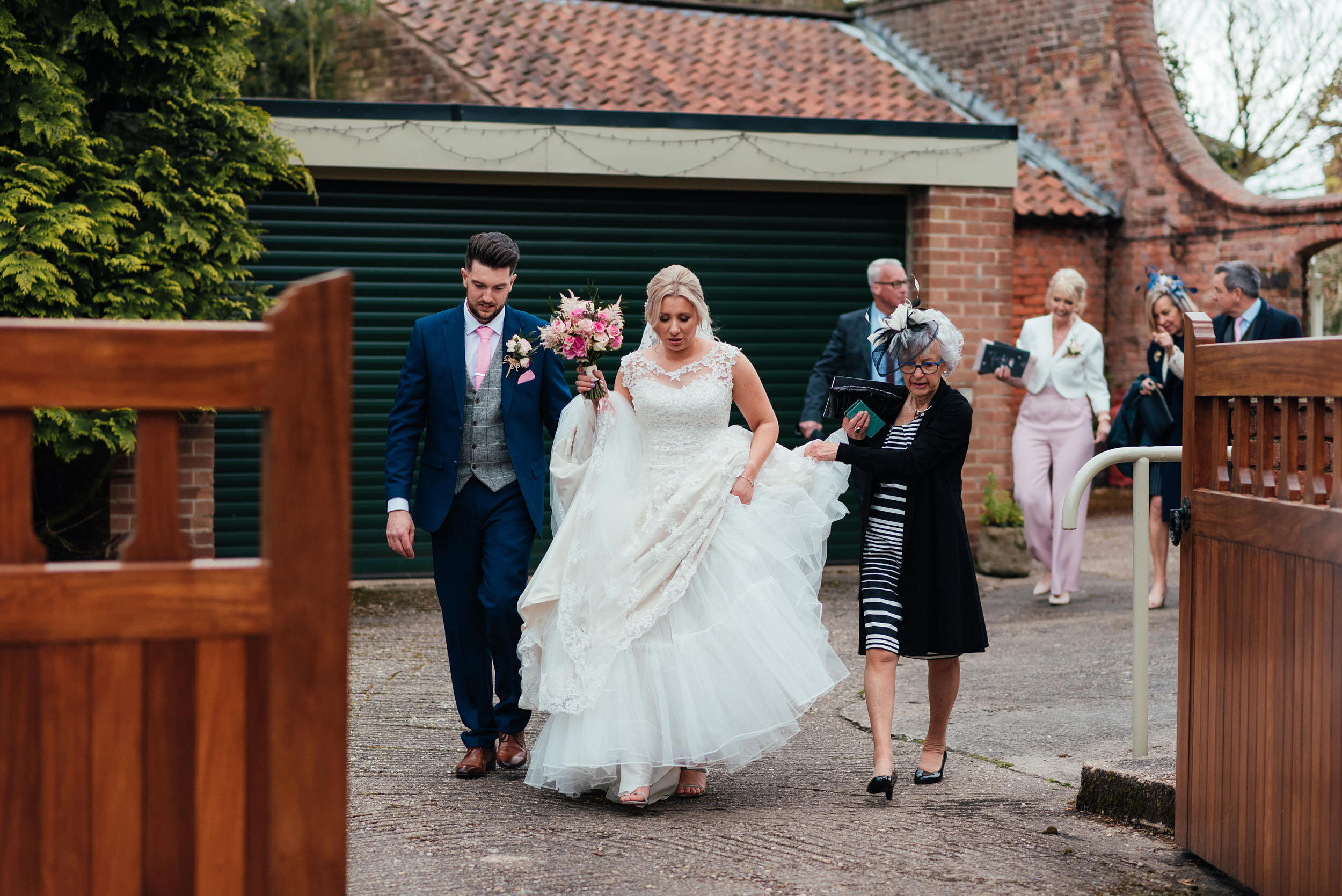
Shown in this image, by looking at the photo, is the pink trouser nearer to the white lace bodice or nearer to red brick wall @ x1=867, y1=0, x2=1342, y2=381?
the white lace bodice

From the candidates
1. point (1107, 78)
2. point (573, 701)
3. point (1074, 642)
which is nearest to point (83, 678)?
point (573, 701)

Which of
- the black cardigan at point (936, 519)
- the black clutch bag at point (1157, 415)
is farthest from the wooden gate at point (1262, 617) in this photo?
the black clutch bag at point (1157, 415)

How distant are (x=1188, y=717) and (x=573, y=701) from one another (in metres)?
1.95

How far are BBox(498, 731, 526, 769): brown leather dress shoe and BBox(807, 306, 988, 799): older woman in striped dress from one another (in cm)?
137

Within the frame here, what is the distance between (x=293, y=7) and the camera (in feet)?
65.0

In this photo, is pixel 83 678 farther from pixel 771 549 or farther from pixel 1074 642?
pixel 1074 642

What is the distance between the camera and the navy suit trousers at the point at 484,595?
17.1 ft

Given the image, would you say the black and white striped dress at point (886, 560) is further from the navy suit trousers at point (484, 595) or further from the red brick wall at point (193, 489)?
the red brick wall at point (193, 489)

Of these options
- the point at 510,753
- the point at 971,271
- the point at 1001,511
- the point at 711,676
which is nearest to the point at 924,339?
the point at 711,676

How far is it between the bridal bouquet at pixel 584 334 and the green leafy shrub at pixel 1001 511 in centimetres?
634

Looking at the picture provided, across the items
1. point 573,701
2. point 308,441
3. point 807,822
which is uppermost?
point 308,441

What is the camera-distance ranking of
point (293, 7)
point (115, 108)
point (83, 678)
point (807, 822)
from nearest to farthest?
point (83, 678), point (807, 822), point (115, 108), point (293, 7)

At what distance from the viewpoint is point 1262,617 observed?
3.58 m

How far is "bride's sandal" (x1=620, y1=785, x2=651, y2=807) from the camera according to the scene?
464 cm
